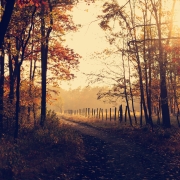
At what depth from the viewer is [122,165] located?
10.5m

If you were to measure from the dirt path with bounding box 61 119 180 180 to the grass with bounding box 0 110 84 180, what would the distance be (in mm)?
511

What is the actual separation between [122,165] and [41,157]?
11.3ft

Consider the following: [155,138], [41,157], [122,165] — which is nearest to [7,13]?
[41,157]

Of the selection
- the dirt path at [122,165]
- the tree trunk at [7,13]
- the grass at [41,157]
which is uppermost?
the tree trunk at [7,13]

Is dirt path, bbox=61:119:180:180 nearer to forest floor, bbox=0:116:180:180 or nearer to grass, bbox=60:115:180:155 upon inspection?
forest floor, bbox=0:116:180:180

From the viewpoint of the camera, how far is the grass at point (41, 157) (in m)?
9.05

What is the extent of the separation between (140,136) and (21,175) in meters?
9.69

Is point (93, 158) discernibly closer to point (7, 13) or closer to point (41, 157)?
point (41, 157)

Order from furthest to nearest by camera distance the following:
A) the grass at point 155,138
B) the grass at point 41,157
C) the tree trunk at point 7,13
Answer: the grass at point 155,138, the grass at point 41,157, the tree trunk at point 7,13

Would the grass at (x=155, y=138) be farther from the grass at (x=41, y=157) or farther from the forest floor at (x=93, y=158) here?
the grass at (x=41, y=157)

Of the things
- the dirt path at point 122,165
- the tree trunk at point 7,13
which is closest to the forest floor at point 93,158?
the dirt path at point 122,165

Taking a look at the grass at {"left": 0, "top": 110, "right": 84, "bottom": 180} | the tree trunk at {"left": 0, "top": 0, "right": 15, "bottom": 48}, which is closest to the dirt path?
the grass at {"left": 0, "top": 110, "right": 84, "bottom": 180}

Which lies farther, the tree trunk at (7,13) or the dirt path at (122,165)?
the dirt path at (122,165)

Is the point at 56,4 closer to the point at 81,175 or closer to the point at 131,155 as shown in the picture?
the point at 131,155
